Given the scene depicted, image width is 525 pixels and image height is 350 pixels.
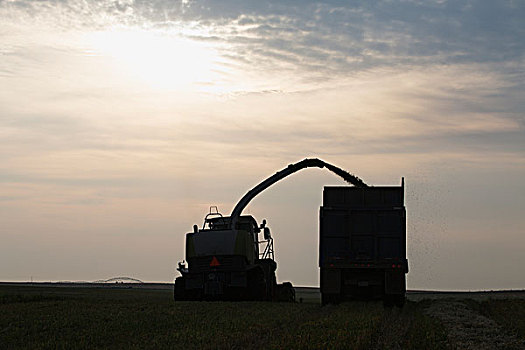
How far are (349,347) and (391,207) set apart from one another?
16495 millimetres

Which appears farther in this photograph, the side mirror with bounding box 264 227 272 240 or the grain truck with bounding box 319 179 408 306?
the side mirror with bounding box 264 227 272 240

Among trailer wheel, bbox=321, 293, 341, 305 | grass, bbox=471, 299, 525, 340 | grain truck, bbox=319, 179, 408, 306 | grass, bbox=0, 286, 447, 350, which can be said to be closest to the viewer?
grass, bbox=0, 286, 447, 350

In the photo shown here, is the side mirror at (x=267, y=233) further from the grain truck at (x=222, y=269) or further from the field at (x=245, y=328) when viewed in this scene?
the field at (x=245, y=328)

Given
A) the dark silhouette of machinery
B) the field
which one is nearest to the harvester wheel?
the dark silhouette of machinery

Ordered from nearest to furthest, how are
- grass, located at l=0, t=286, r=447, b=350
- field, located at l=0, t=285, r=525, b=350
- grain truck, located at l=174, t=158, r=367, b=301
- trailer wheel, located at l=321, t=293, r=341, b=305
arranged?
grass, located at l=0, t=286, r=447, b=350
field, located at l=0, t=285, r=525, b=350
trailer wheel, located at l=321, t=293, r=341, b=305
grain truck, located at l=174, t=158, r=367, b=301

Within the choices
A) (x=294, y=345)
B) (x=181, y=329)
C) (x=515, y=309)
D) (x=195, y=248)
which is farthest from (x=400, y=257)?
(x=294, y=345)

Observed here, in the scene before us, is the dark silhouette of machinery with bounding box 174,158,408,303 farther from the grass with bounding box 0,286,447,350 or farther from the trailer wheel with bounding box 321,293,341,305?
the grass with bounding box 0,286,447,350

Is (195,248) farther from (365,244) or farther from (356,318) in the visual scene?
(356,318)

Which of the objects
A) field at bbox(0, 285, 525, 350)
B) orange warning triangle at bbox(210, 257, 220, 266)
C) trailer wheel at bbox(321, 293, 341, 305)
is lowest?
field at bbox(0, 285, 525, 350)

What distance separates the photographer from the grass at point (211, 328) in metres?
17.8

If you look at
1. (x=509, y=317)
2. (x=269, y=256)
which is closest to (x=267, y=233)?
(x=269, y=256)

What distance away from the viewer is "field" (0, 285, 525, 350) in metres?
17.9

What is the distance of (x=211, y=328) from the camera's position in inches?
822

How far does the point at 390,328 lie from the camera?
876 inches
